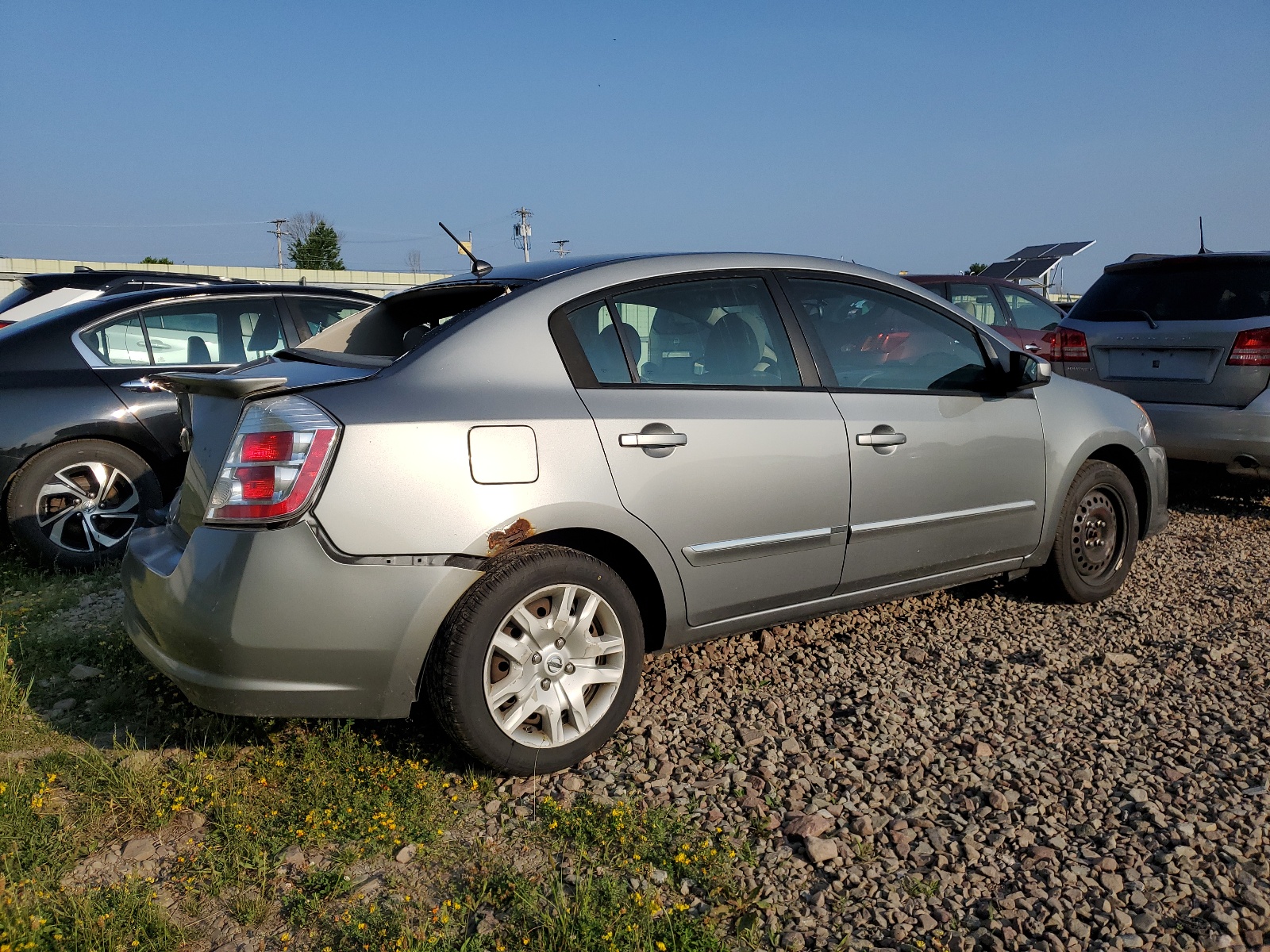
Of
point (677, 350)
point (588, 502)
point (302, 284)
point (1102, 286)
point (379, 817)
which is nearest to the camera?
point (379, 817)

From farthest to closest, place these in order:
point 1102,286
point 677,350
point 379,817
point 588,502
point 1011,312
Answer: point 1011,312 → point 1102,286 → point 677,350 → point 588,502 → point 379,817

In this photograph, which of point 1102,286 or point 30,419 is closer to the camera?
point 30,419

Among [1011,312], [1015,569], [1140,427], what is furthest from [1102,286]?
[1011,312]

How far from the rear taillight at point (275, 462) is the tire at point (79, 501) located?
2991 mm

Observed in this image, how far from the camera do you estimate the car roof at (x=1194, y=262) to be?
6.67 meters

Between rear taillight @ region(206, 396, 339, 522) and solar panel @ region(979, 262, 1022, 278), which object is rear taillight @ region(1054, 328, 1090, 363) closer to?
rear taillight @ region(206, 396, 339, 522)

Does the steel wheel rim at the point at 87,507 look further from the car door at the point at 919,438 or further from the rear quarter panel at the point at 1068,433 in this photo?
the rear quarter panel at the point at 1068,433

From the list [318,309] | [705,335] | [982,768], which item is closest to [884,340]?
[705,335]

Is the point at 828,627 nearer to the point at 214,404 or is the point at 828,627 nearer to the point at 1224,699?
the point at 1224,699

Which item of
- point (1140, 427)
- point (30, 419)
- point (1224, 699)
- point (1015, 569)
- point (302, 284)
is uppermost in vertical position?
point (302, 284)

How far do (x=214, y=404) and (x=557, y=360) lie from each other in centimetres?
110

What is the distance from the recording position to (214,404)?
329cm

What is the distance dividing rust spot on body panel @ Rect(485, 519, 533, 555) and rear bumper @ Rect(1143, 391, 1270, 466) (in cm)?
508

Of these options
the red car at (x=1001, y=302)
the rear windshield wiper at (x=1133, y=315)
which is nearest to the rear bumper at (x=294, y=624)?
the rear windshield wiper at (x=1133, y=315)
